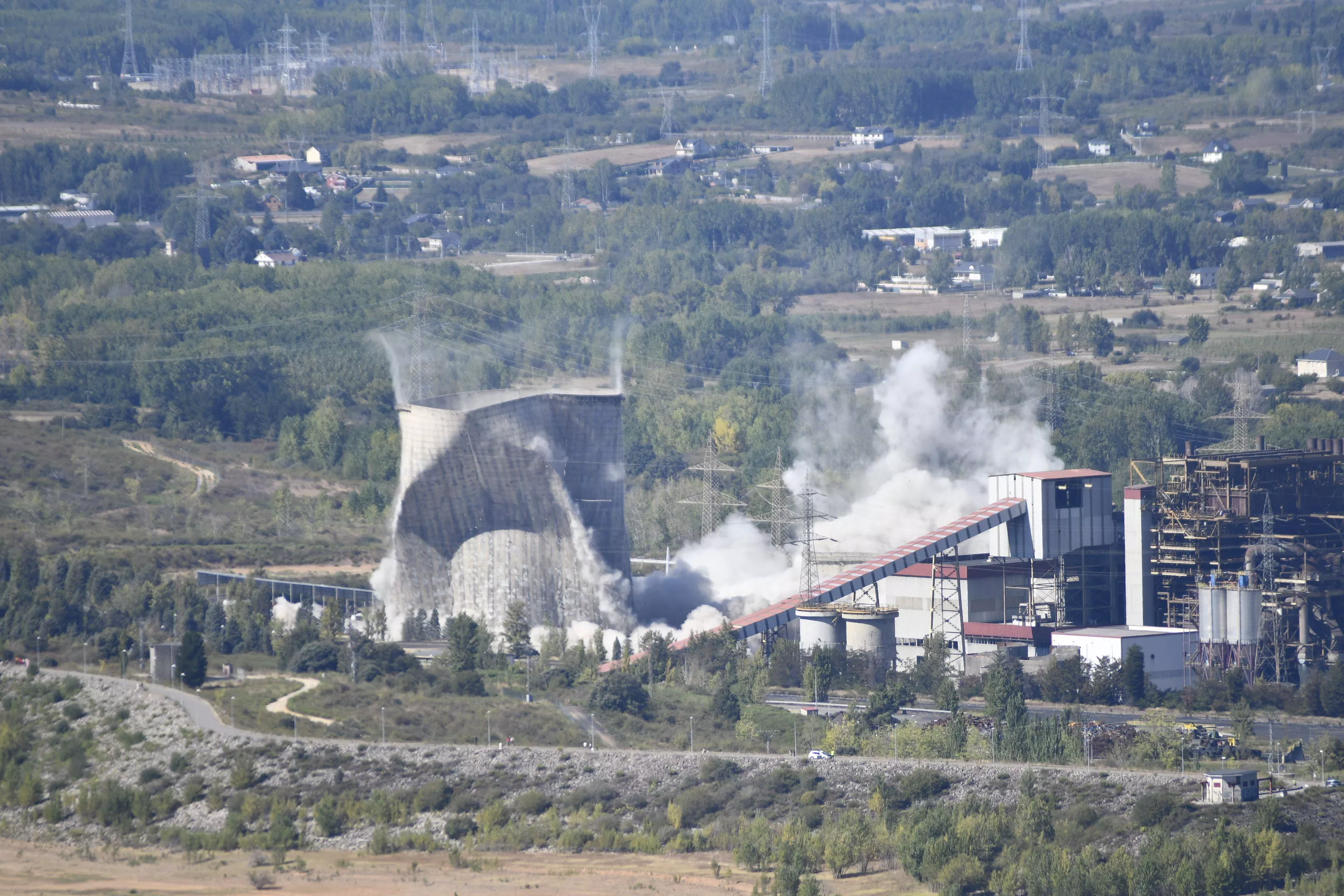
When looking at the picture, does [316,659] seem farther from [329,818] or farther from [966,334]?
[966,334]

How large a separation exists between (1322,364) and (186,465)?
2947 inches

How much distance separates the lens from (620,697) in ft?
285

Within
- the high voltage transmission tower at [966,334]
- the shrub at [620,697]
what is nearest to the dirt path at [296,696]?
the shrub at [620,697]

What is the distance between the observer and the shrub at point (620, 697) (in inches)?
3413

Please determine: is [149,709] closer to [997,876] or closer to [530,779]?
[530,779]

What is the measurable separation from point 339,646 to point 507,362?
257 ft

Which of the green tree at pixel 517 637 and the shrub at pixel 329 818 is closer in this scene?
the shrub at pixel 329 818

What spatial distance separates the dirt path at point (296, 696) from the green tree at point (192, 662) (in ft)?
9.45

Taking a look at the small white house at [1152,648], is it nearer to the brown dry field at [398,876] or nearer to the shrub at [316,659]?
the brown dry field at [398,876]

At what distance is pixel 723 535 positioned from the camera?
396ft

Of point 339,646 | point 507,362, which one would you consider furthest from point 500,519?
point 507,362

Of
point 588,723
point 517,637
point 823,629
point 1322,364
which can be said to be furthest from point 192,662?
point 1322,364

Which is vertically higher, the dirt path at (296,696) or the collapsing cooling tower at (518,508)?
the collapsing cooling tower at (518,508)

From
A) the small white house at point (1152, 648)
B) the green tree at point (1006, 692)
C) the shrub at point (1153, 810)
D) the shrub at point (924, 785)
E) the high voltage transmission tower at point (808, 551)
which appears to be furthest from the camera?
the high voltage transmission tower at point (808, 551)
